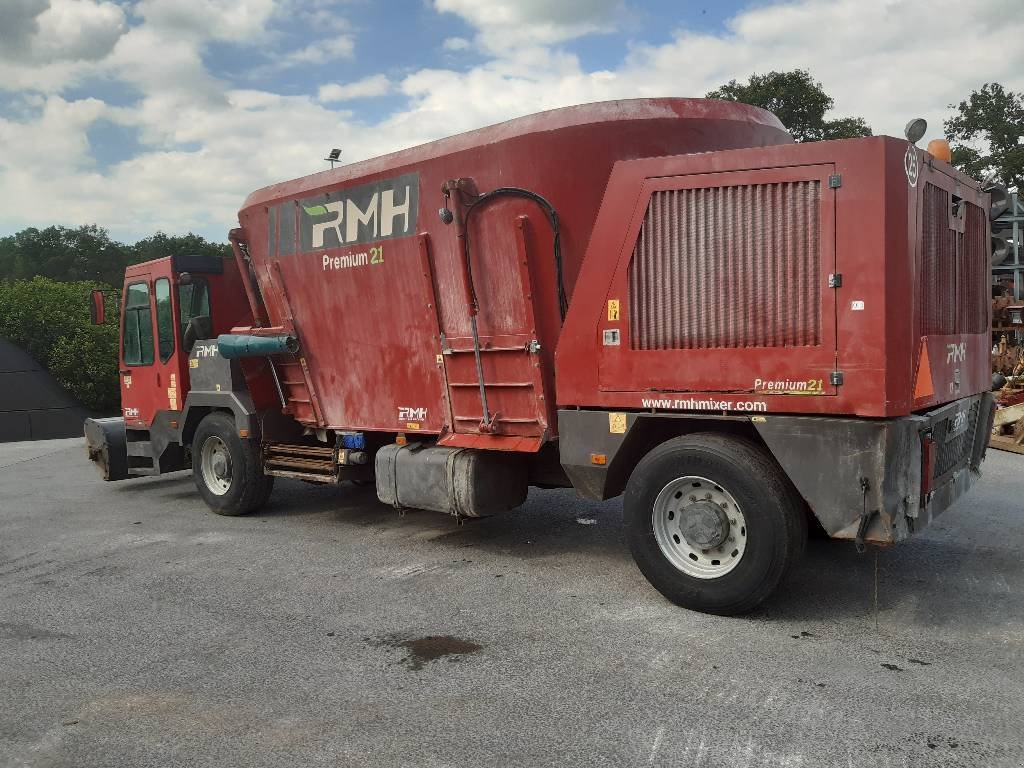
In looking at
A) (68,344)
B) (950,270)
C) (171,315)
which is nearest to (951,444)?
(950,270)

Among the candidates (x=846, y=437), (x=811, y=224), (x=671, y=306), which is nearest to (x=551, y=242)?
(x=671, y=306)

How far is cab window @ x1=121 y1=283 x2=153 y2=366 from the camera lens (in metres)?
9.38

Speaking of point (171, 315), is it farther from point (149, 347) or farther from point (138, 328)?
point (138, 328)

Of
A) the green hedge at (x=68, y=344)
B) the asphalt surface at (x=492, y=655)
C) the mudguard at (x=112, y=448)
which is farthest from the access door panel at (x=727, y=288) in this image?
the green hedge at (x=68, y=344)

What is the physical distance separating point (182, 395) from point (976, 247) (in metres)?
7.68

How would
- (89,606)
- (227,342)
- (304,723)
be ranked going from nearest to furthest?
(304,723) → (89,606) → (227,342)

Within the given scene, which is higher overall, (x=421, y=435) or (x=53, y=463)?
(x=421, y=435)

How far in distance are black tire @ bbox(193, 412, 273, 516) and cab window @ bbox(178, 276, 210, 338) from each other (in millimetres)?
1117

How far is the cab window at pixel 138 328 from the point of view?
9.38 meters

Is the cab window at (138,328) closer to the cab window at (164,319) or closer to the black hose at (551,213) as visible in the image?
the cab window at (164,319)

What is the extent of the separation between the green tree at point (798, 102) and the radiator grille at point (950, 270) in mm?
23604

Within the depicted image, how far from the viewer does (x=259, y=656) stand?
4.51 meters

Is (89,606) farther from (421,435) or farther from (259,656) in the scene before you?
(421,435)

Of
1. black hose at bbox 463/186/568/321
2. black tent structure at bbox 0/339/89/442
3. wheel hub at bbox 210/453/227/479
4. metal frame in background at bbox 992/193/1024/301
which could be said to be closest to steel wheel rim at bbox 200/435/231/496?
wheel hub at bbox 210/453/227/479
